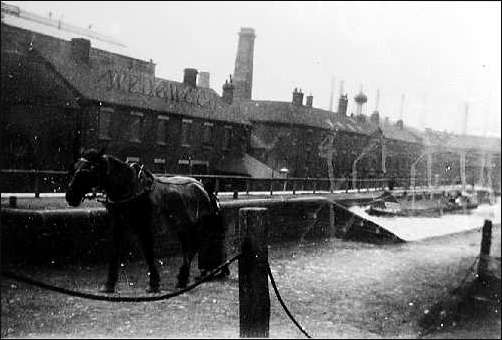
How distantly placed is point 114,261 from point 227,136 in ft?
4.40

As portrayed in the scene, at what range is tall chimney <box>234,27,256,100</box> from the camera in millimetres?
3100

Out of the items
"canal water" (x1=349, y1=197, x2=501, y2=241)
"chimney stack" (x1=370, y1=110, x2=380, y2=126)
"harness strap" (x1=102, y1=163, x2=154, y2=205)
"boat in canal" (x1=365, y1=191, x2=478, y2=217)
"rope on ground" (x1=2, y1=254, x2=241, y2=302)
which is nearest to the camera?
"rope on ground" (x1=2, y1=254, x2=241, y2=302)

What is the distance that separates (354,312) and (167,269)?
2.37 metres

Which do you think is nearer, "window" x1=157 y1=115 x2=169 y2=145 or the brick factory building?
the brick factory building

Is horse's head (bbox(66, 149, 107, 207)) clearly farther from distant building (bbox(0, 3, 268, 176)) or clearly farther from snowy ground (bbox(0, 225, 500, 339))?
snowy ground (bbox(0, 225, 500, 339))

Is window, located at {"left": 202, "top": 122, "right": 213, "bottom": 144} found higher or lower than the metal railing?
higher

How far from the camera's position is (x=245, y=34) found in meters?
3.10

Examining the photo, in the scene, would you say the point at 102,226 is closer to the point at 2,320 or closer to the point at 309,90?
the point at 2,320

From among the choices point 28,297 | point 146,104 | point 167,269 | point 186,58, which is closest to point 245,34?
point 186,58

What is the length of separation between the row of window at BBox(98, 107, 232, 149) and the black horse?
1.46 ft

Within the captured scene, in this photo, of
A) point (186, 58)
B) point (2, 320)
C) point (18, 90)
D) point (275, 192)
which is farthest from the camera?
point (275, 192)

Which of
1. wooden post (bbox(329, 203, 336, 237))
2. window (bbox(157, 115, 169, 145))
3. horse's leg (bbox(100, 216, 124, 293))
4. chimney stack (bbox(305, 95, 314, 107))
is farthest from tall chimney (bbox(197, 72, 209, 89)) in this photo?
wooden post (bbox(329, 203, 336, 237))

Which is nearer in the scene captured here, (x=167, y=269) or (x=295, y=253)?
(x=167, y=269)

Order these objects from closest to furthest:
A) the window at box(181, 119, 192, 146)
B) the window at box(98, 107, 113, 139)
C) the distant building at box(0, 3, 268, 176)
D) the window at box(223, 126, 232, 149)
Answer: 1. the distant building at box(0, 3, 268, 176)
2. the window at box(98, 107, 113, 139)
3. the window at box(181, 119, 192, 146)
4. the window at box(223, 126, 232, 149)
